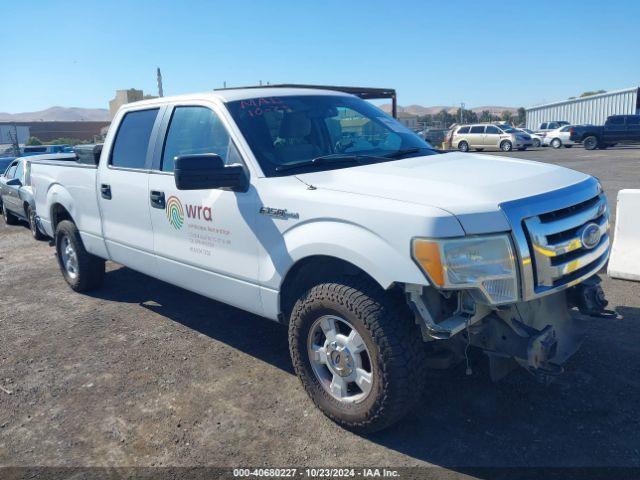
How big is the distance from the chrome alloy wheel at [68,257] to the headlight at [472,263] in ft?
Answer: 15.0

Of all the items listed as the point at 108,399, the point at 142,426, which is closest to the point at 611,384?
the point at 142,426

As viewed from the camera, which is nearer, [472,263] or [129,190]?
[472,263]

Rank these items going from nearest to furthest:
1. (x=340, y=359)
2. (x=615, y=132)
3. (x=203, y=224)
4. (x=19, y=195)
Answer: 1. (x=340, y=359)
2. (x=203, y=224)
3. (x=19, y=195)
4. (x=615, y=132)

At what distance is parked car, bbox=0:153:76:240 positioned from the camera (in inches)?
408

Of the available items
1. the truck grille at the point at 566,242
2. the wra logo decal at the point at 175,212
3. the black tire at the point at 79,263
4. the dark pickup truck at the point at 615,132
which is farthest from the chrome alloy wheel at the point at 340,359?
the dark pickup truck at the point at 615,132

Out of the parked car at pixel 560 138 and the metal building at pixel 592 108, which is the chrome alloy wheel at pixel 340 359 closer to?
the parked car at pixel 560 138

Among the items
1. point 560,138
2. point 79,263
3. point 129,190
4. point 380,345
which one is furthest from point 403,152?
point 560,138

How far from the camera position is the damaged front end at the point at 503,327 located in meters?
2.88

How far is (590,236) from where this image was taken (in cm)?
323

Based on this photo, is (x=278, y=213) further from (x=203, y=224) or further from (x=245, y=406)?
(x=245, y=406)

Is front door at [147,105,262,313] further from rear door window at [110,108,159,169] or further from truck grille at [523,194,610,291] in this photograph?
truck grille at [523,194,610,291]

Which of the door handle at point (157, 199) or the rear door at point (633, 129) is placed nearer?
the door handle at point (157, 199)

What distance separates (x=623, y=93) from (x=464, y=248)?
4767 cm

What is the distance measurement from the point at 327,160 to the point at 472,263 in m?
1.43
